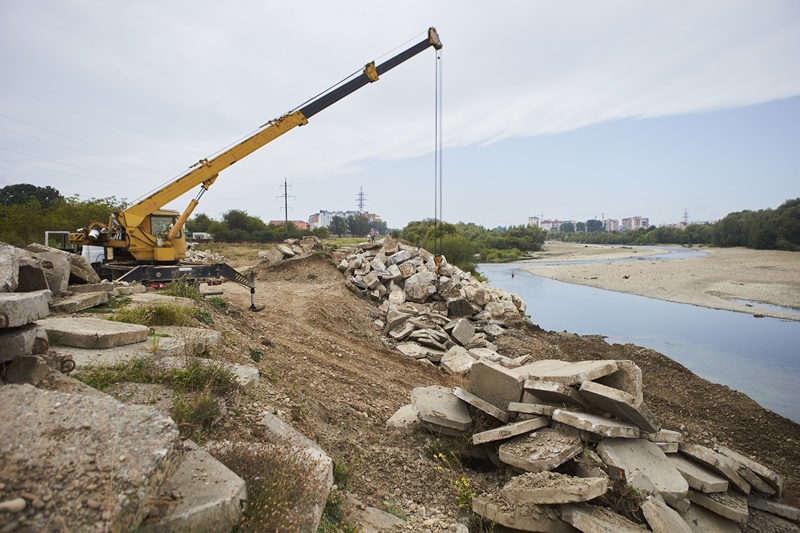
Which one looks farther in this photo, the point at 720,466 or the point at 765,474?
the point at 765,474

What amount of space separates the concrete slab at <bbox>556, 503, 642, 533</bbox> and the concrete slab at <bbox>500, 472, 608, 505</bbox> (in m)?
0.12

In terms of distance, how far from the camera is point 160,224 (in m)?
11.8

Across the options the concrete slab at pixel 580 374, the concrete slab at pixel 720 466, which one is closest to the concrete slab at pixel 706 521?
the concrete slab at pixel 720 466

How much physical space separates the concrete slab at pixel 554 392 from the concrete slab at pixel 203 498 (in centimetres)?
364

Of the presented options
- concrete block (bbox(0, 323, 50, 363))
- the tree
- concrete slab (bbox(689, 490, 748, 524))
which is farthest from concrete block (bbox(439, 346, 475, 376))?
the tree

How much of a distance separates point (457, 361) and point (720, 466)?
18.3 ft

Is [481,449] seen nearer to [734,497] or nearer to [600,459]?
[600,459]

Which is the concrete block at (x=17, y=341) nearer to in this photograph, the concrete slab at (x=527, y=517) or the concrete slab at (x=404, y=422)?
the concrete slab at (x=404, y=422)

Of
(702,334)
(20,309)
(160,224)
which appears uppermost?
(160,224)

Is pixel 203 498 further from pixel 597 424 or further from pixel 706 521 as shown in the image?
pixel 706 521

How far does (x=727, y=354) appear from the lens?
1490 centimetres

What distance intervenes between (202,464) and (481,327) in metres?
11.0

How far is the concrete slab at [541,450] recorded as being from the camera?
171 inches

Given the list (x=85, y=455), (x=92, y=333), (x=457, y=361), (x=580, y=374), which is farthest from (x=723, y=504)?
(x=92, y=333)
